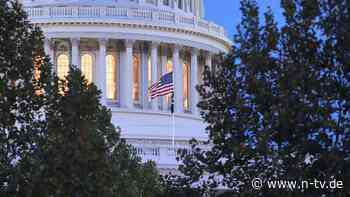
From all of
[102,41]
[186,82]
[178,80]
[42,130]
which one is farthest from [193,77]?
[42,130]

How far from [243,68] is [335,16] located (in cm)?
282

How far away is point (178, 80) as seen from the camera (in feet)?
302

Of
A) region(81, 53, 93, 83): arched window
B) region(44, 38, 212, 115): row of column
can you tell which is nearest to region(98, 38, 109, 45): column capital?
region(44, 38, 212, 115): row of column

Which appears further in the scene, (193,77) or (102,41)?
(193,77)

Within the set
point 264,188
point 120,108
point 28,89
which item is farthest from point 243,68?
point 120,108

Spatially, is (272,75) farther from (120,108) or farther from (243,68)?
(120,108)

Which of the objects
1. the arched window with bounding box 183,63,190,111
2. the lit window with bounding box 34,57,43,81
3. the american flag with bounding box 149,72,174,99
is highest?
the arched window with bounding box 183,63,190,111

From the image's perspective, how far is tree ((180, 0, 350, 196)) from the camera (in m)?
32.3

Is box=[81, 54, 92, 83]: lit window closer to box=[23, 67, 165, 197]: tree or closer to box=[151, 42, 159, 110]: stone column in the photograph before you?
box=[151, 42, 159, 110]: stone column

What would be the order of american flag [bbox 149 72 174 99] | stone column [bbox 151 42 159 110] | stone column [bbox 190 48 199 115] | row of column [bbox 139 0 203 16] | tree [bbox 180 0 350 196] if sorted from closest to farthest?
1. tree [bbox 180 0 350 196]
2. american flag [bbox 149 72 174 99]
3. stone column [bbox 151 42 159 110]
4. stone column [bbox 190 48 199 115]
5. row of column [bbox 139 0 203 16]

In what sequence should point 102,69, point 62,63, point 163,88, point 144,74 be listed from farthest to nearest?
1. point 144,74
2. point 62,63
3. point 102,69
4. point 163,88

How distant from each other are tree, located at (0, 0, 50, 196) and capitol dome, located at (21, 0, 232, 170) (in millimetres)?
51991

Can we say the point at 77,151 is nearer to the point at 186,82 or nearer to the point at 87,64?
the point at 87,64

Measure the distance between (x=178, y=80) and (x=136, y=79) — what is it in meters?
3.09
